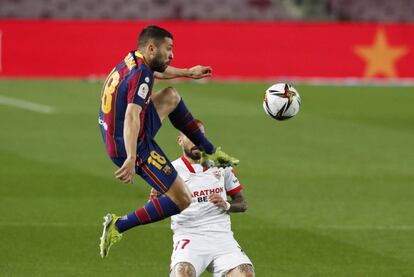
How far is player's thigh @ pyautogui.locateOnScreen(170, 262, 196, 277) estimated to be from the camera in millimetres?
9680

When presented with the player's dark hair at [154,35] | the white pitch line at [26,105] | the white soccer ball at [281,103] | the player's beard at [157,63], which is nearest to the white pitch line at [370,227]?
the white soccer ball at [281,103]

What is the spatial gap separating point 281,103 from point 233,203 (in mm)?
1126

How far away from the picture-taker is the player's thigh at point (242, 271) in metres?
9.71

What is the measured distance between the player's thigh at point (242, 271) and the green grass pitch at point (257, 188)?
1756mm

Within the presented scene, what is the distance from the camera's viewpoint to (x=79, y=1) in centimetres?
3488

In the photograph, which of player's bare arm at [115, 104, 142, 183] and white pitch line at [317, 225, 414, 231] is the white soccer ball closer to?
player's bare arm at [115, 104, 142, 183]

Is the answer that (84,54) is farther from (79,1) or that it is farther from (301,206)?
(301,206)

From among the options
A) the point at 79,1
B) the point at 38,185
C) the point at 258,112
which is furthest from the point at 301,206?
the point at 79,1

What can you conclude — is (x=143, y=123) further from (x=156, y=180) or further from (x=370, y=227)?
(x=370, y=227)

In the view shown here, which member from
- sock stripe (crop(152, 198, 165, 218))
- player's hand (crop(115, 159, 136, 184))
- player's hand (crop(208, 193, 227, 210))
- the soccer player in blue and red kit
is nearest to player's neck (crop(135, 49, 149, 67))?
the soccer player in blue and red kit

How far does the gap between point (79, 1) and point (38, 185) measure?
19294 mm

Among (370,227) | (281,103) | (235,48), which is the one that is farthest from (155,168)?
(235,48)

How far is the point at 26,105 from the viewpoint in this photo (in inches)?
992

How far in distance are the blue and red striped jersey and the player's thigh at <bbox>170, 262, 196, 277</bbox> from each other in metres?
1.13
